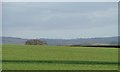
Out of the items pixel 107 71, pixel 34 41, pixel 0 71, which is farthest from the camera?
pixel 34 41

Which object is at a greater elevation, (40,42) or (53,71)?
(53,71)

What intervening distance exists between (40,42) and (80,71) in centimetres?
14952

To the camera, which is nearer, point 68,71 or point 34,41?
point 68,71

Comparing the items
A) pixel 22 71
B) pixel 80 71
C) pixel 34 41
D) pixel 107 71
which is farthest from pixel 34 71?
pixel 34 41

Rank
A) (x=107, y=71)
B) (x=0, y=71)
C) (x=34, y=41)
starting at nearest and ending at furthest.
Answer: (x=0, y=71)
(x=107, y=71)
(x=34, y=41)

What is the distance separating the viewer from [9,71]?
90.8 feet

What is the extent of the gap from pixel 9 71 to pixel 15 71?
59 centimetres

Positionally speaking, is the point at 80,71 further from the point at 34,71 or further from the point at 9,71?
the point at 9,71

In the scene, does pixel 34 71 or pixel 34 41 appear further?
pixel 34 41

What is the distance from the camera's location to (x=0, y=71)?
2712 centimetres

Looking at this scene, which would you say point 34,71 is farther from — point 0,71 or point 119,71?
point 119,71

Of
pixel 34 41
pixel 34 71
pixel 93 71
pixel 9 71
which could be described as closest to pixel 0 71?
pixel 9 71

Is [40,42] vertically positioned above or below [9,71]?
below

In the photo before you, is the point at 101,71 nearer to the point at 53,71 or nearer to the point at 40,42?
the point at 53,71
